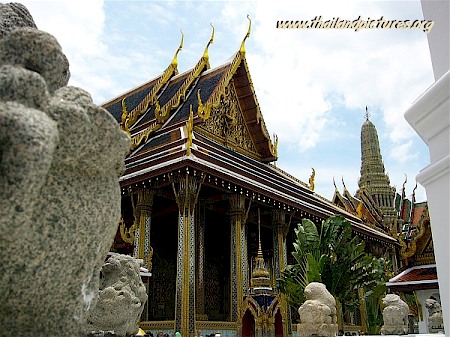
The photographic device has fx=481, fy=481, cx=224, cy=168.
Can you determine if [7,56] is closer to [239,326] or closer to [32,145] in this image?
[32,145]

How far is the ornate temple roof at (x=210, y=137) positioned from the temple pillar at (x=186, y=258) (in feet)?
1.25

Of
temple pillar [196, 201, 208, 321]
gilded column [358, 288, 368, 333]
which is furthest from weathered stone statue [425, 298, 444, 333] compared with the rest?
temple pillar [196, 201, 208, 321]

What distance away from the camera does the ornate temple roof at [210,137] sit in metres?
11.1

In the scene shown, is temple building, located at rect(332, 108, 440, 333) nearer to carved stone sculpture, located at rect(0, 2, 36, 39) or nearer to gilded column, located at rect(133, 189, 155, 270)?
gilded column, located at rect(133, 189, 155, 270)

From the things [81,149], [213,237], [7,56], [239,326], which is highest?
[213,237]

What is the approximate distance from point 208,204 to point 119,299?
1022cm

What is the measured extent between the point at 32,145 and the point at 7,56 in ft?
1.46

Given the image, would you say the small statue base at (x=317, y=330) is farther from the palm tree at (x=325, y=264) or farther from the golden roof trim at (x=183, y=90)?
the golden roof trim at (x=183, y=90)

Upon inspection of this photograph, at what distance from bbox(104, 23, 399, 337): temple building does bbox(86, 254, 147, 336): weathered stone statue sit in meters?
6.18

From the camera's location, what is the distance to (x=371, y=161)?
35.8 m

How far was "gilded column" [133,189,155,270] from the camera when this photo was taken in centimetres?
1098

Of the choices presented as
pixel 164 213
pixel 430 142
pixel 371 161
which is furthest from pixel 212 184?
pixel 371 161

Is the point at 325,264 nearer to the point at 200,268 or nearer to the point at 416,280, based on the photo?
the point at 200,268

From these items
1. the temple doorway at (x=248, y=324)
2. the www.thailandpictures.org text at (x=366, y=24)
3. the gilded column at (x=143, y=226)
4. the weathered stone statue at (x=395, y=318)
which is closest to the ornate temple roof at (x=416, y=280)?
the weathered stone statue at (x=395, y=318)
